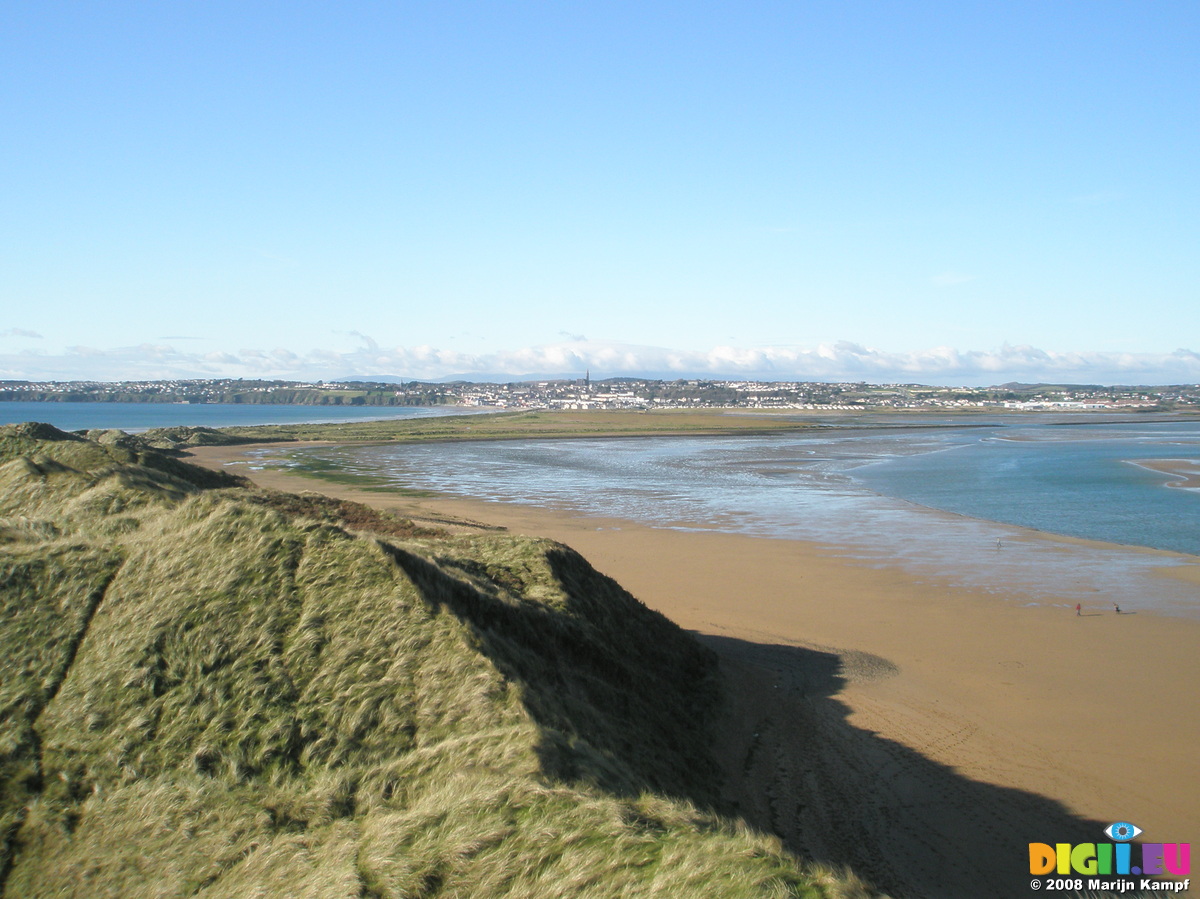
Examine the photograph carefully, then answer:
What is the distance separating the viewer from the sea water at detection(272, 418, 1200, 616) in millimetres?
25594

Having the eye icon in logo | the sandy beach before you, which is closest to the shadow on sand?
the sandy beach

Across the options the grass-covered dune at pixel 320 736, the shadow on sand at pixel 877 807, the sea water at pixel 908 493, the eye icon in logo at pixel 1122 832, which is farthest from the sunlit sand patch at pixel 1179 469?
the grass-covered dune at pixel 320 736

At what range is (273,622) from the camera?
29.0ft

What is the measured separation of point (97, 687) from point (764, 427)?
106m

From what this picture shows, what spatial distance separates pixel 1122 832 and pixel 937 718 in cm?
357

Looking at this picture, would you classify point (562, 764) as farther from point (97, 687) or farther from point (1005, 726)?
point (1005, 726)

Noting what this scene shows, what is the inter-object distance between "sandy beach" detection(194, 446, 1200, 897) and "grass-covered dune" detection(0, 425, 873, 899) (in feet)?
5.46

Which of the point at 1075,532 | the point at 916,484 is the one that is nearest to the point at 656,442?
the point at 916,484

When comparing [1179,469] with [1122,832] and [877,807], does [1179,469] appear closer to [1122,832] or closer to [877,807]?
[1122,832]

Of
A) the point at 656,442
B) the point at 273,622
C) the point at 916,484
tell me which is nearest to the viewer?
the point at 273,622

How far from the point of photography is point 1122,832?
9891mm

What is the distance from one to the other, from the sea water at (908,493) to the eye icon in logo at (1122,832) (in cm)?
1211

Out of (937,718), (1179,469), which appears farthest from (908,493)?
(937,718)

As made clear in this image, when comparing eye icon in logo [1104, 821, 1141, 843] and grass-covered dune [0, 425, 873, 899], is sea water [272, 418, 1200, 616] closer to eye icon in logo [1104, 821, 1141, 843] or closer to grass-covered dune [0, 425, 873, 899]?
eye icon in logo [1104, 821, 1141, 843]
